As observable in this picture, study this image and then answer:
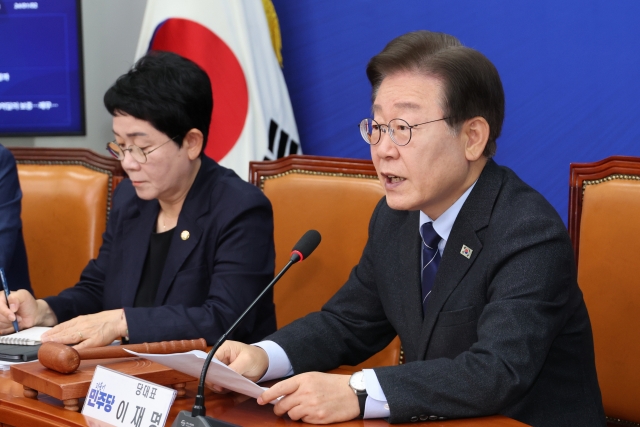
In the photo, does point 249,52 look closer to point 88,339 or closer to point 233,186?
point 233,186

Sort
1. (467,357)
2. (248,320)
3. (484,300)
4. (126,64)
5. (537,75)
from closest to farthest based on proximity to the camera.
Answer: (467,357) → (484,300) → (248,320) → (537,75) → (126,64)

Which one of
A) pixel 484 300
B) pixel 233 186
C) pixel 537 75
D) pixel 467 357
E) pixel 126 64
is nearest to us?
pixel 467 357

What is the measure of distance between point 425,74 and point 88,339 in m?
0.92

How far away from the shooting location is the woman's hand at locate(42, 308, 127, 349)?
1705 mm

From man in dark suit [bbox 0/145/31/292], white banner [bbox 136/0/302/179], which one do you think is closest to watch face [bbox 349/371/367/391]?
man in dark suit [bbox 0/145/31/292]

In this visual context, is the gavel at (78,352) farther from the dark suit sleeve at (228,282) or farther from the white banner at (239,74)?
the white banner at (239,74)

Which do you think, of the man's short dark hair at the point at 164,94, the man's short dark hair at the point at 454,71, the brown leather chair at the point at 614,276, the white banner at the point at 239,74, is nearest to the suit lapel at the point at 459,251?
the man's short dark hair at the point at 454,71

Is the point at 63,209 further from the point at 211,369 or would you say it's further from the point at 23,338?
the point at 211,369

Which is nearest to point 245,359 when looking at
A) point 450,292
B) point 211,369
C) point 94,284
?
point 211,369

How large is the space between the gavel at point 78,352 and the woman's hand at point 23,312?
0.50 m

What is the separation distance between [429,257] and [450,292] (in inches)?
5.9

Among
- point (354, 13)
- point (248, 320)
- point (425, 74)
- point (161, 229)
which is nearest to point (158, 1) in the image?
point (354, 13)

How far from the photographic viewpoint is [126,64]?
3.86 metres

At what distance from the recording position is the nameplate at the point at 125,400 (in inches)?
48.8
